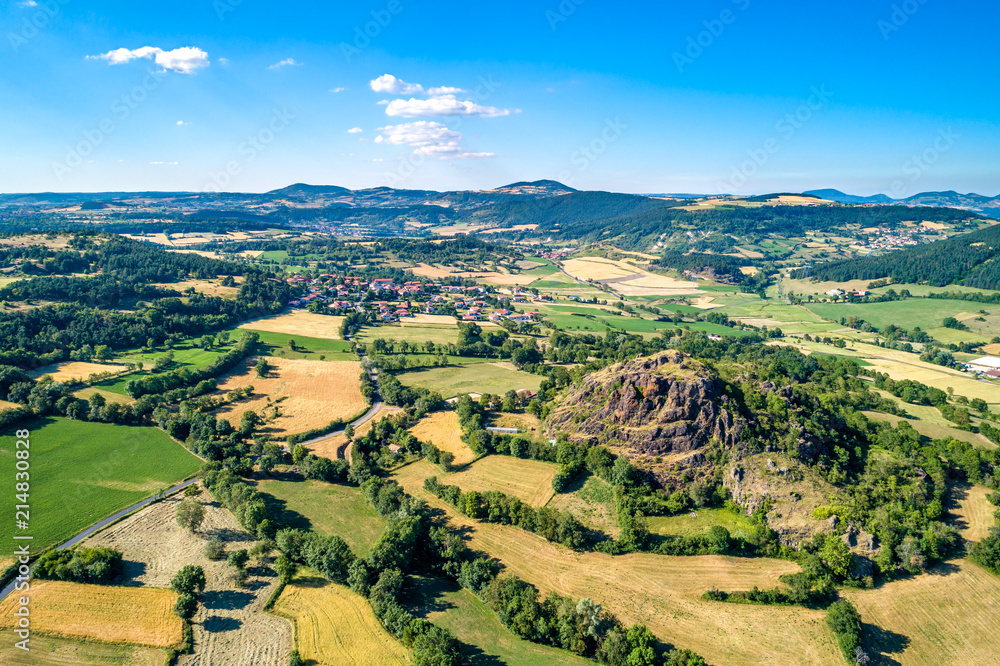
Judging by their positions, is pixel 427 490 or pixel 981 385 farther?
pixel 981 385

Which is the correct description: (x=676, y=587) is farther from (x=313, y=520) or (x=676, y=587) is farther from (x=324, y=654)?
(x=313, y=520)

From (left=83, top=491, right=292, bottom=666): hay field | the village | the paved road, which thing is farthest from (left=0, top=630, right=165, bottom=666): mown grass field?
the village

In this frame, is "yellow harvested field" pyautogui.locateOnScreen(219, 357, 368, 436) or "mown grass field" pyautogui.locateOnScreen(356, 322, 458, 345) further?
"mown grass field" pyautogui.locateOnScreen(356, 322, 458, 345)

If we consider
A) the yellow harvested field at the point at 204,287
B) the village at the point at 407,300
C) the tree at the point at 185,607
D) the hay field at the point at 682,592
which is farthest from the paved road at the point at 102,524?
the yellow harvested field at the point at 204,287

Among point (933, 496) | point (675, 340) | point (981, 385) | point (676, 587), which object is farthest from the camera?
point (675, 340)

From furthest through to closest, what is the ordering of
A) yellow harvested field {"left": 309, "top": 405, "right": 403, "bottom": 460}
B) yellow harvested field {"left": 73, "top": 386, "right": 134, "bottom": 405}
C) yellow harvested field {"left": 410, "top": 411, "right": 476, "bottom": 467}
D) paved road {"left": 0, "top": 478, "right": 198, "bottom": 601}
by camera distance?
yellow harvested field {"left": 73, "top": 386, "right": 134, "bottom": 405} < yellow harvested field {"left": 309, "top": 405, "right": 403, "bottom": 460} < yellow harvested field {"left": 410, "top": 411, "right": 476, "bottom": 467} < paved road {"left": 0, "top": 478, "right": 198, "bottom": 601}

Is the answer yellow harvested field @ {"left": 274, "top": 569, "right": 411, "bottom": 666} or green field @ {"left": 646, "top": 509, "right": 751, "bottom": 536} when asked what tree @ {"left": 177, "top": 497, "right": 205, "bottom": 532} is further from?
green field @ {"left": 646, "top": 509, "right": 751, "bottom": 536}

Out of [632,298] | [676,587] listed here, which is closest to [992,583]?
[676,587]

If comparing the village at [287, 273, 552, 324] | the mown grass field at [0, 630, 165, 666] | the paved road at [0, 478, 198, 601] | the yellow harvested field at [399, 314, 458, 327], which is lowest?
the mown grass field at [0, 630, 165, 666]
